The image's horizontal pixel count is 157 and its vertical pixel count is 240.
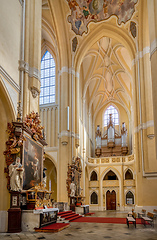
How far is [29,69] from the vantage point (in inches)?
484

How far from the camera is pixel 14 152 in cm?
992

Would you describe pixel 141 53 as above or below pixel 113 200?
above

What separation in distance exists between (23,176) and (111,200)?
19.0 metres

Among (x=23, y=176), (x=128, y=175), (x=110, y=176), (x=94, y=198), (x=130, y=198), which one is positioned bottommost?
(x=94, y=198)

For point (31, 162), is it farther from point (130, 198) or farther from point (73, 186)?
point (130, 198)

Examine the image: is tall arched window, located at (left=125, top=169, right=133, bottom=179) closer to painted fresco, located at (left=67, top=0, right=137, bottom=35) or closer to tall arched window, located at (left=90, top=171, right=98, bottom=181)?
tall arched window, located at (left=90, top=171, right=98, bottom=181)

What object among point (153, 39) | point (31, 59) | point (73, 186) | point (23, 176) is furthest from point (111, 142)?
point (153, 39)

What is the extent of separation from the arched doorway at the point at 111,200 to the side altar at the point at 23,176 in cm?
1693

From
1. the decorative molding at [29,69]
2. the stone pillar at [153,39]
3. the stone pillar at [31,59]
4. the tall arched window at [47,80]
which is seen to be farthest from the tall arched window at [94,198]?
the stone pillar at [153,39]

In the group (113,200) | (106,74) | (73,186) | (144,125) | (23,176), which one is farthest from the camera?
(106,74)

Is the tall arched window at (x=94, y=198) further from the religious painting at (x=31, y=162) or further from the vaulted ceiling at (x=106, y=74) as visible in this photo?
the religious painting at (x=31, y=162)

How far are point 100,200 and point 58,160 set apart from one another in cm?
1002

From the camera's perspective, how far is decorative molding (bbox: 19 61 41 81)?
11.7 metres

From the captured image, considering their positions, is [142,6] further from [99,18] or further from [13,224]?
[13,224]
